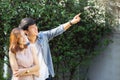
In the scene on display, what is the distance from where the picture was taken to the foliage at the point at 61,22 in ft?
23.7

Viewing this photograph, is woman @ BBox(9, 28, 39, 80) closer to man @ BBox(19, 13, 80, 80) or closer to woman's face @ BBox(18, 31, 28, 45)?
woman's face @ BBox(18, 31, 28, 45)

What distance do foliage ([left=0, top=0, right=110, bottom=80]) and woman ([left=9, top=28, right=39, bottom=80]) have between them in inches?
121

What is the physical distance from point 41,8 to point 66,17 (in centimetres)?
57

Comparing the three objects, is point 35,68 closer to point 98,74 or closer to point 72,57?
point 72,57

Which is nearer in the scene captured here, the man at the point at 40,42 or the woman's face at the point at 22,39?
the woman's face at the point at 22,39

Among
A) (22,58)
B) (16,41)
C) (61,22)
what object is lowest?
(61,22)

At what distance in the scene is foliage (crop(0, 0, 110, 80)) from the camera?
721 cm

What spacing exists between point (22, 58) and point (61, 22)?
339 centimetres

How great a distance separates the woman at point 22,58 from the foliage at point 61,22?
3.06 metres

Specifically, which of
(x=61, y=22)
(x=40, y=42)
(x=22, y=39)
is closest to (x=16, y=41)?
(x=22, y=39)

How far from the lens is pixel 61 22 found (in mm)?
7375

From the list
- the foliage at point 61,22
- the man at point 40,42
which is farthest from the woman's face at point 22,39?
the foliage at point 61,22

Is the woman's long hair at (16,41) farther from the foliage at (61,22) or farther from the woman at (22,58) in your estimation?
the foliage at (61,22)

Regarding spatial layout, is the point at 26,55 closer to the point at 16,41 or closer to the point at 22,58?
the point at 22,58
